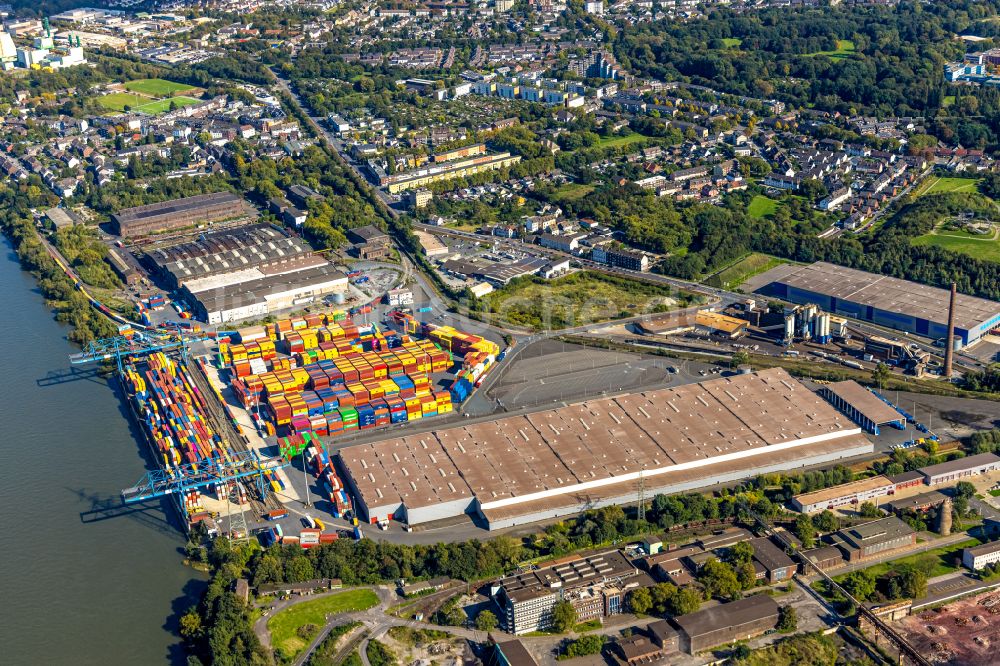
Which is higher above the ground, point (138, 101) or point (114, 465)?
point (138, 101)

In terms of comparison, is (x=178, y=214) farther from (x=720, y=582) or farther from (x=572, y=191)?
(x=720, y=582)

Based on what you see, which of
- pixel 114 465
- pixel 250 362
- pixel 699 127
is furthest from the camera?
pixel 699 127

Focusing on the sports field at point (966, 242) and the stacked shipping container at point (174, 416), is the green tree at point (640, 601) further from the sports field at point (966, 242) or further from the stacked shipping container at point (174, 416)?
the sports field at point (966, 242)

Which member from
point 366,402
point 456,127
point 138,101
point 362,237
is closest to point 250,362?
point 366,402

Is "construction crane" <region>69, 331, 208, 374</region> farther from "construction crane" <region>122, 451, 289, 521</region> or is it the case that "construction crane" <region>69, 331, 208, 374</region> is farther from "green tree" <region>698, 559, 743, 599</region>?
"green tree" <region>698, 559, 743, 599</region>

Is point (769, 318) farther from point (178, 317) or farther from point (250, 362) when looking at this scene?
point (178, 317)

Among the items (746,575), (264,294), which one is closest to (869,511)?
(746,575)

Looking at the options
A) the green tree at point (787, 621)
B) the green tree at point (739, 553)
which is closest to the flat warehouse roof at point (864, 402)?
the green tree at point (739, 553)
